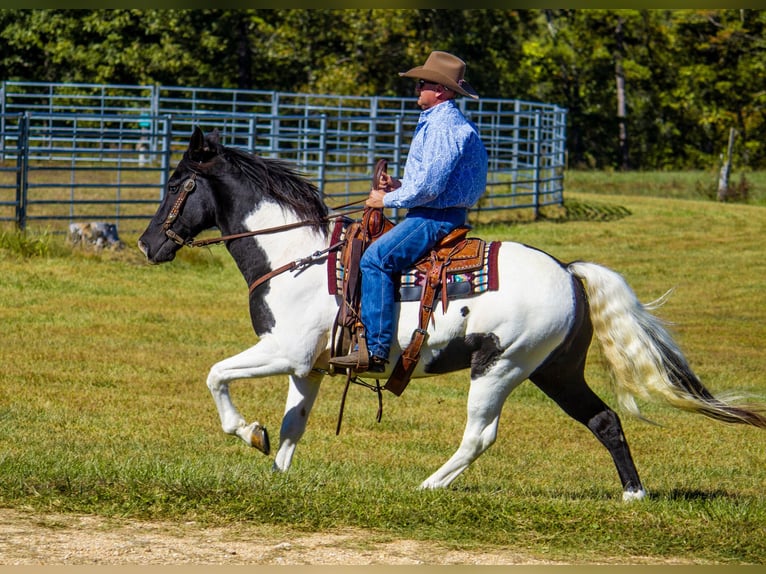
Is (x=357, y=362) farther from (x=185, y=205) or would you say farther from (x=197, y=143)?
(x=197, y=143)

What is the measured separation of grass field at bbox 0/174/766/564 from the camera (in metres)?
6.11

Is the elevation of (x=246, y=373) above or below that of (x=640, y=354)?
below

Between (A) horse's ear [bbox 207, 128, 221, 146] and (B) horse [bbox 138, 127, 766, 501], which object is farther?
(A) horse's ear [bbox 207, 128, 221, 146]

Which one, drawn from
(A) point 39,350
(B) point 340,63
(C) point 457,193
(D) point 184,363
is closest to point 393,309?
(C) point 457,193

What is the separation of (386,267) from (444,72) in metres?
1.18

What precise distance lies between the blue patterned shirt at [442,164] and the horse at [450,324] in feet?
1.62

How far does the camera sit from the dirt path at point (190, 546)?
535 cm

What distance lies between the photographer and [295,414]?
732 centimetres

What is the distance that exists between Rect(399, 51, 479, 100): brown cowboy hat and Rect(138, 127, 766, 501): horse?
102 centimetres

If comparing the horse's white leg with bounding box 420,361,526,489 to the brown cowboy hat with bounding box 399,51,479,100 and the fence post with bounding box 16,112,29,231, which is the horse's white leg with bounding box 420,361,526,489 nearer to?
the brown cowboy hat with bounding box 399,51,479,100

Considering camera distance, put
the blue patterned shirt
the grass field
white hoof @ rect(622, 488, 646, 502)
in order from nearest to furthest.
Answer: the grass field → the blue patterned shirt → white hoof @ rect(622, 488, 646, 502)

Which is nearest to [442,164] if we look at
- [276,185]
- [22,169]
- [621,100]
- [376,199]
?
[376,199]

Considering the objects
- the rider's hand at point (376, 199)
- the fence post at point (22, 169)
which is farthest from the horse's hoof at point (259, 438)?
the fence post at point (22, 169)

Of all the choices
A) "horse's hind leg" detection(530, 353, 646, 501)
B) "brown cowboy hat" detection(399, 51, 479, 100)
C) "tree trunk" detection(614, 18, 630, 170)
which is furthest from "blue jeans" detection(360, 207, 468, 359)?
"tree trunk" detection(614, 18, 630, 170)
